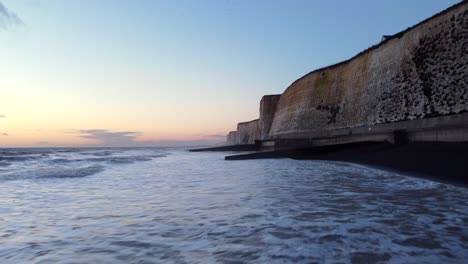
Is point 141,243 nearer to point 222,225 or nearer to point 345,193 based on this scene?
point 222,225

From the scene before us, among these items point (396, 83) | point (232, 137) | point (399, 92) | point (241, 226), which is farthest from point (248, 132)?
point (241, 226)

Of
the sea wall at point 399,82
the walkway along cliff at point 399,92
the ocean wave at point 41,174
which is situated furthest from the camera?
the sea wall at point 399,82

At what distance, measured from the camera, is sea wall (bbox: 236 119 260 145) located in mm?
73438

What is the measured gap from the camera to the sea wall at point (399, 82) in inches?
619

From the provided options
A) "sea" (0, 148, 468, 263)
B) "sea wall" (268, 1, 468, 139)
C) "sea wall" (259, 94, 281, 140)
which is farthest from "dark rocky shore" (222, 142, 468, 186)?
"sea wall" (259, 94, 281, 140)

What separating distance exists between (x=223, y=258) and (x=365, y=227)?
6.12 ft

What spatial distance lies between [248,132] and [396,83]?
58.2 m

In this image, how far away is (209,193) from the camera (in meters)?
7.04

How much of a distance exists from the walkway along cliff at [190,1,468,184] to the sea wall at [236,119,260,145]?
119 feet

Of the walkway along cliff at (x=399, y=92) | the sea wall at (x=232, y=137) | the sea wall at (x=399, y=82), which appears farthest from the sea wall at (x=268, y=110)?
the sea wall at (x=232, y=137)

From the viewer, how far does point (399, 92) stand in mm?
20203

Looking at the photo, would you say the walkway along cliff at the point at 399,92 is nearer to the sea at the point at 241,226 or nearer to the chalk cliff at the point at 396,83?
the chalk cliff at the point at 396,83

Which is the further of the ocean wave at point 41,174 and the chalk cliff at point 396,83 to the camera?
the chalk cliff at point 396,83

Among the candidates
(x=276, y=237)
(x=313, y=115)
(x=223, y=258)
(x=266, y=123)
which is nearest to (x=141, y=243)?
(x=223, y=258)
